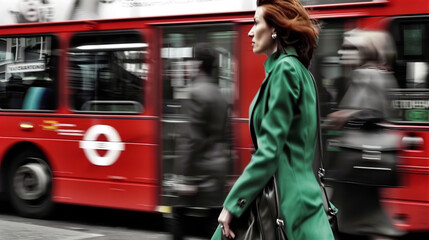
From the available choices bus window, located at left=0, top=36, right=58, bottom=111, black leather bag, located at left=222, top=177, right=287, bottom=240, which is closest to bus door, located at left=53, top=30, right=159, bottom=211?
bus window, located at left=0, top=36, right=58, bottom=111

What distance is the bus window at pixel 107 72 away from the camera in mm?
7555

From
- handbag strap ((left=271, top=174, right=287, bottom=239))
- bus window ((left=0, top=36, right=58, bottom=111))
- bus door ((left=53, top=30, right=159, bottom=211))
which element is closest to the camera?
handbag strap ((left=271, top=174, right=287, bottom=239))

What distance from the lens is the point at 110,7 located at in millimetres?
7801

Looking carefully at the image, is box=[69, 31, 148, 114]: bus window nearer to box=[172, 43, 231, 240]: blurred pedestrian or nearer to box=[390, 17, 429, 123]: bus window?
box=[172, 43, 231, 240]: blurred pedestrian

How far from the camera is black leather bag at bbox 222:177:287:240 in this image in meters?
2.47

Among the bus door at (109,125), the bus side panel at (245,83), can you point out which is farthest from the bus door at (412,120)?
the bus door at (109,125)

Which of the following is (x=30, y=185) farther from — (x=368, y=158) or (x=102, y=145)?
(x=368, y=158)

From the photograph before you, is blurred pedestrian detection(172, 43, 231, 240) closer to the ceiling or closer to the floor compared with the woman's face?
closer to the floor

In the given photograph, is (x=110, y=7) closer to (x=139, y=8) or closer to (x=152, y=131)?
(x=139, y=8)

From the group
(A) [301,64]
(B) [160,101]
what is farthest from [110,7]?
(A) [301,64]

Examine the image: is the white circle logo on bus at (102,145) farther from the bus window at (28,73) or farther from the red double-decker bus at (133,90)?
the bus window at (28,73)

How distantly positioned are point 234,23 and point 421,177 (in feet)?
8.09

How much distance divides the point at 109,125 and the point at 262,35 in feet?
17.1

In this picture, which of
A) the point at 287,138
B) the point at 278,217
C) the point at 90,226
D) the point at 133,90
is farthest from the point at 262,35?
the point at 90,226
